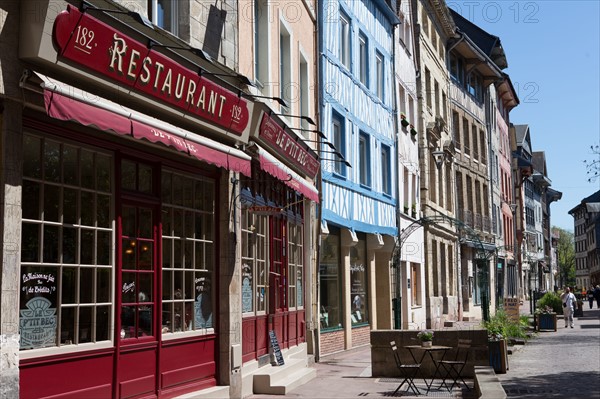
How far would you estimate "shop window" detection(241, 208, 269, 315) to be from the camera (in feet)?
41.5

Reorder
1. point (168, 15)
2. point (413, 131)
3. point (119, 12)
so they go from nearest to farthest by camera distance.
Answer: point (119, 12), point (168, 15), point (413, 131)

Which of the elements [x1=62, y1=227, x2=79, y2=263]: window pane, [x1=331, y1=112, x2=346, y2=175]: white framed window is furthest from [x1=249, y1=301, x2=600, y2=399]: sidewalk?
[x1=62, y1=227, x2=79, y2=263]: window pane

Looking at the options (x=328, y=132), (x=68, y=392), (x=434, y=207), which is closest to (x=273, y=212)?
(x=68, y=392)

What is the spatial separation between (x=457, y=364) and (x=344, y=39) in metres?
9.84

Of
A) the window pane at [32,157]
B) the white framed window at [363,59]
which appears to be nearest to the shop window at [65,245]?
the window pane at [32,157]

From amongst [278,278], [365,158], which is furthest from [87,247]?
[365,158]

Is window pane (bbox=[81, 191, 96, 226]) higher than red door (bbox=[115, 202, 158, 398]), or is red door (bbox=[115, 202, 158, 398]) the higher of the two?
window pane (bbox=[81, 191, 96, 226])

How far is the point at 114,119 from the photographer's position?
7.56 meters

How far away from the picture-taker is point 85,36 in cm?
752

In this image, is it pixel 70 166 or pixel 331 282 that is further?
pixel 331 282

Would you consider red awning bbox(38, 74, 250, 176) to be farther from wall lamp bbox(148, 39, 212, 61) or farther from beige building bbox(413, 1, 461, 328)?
beige building bbox(413, 1, 461, 328)

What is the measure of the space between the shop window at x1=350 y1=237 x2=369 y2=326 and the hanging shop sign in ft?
35.9

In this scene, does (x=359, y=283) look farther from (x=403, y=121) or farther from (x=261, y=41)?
(x=261, y=41)

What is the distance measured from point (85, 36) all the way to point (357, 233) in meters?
15.5
